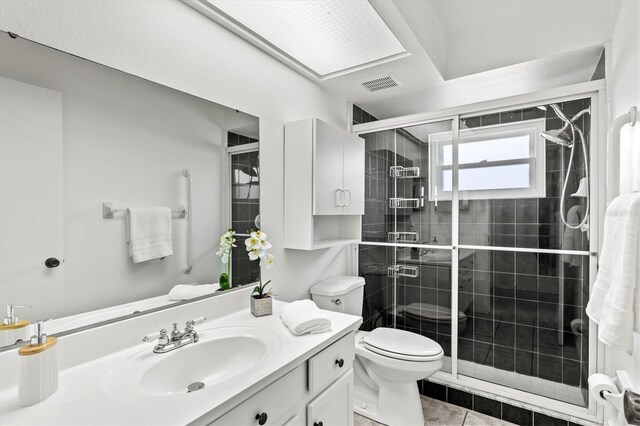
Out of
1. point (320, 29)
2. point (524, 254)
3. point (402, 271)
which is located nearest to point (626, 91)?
point (524, 254)

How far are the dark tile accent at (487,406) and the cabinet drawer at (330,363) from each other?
1257 millimetres

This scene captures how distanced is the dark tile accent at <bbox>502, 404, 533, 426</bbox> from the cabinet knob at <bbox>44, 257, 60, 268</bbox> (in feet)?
8.32

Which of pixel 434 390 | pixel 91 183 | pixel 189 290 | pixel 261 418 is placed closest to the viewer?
pixel 261 418

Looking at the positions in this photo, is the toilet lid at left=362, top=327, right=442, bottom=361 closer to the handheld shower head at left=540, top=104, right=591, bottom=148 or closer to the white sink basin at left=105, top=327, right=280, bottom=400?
the white sink basin at left=105, top=327, right=280, bottom=400

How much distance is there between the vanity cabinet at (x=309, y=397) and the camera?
94 cm

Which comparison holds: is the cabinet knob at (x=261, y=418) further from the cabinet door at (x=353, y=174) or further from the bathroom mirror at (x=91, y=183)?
the cabinet door at (x=353, y=174)

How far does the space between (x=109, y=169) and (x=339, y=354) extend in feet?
3.85

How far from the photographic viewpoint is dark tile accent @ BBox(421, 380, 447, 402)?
223 cm

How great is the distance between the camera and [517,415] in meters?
1.99

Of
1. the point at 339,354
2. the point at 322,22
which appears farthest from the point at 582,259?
the point at 322,22

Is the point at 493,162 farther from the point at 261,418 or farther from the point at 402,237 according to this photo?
the point at 261,418

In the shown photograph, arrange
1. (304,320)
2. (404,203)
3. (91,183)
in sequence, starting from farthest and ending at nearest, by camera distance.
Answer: (404,203) → (304,320) → (91,183)

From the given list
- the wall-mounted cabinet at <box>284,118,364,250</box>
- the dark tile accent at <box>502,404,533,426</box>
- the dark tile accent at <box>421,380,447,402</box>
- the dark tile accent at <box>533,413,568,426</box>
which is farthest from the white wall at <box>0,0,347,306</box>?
the dark tile accent at <box>533,413,568,426</box>

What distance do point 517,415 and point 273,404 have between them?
1.84 m
